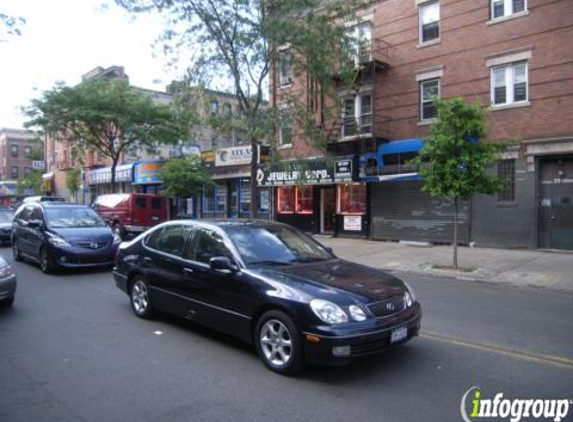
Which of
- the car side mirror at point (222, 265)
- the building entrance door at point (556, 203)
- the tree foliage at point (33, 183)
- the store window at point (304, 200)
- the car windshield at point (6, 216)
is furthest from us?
the tree foliage at point (33, 183)

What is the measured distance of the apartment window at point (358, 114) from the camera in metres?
19.1

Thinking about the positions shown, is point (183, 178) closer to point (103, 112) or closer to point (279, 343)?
point (103, 112)

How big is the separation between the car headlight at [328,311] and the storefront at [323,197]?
13.5m

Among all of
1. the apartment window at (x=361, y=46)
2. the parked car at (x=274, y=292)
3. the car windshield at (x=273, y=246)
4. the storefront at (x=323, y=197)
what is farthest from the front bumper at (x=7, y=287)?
the storefront at (x=323, y=197)

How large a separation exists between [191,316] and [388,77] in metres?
15.2

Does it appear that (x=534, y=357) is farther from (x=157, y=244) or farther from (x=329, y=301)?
(x=157, y=244)

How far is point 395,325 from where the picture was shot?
15.1ft

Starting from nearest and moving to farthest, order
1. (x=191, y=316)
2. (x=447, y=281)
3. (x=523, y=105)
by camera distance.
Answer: (x=191, y=316), (x=447, y=281), (x=523, y=105)

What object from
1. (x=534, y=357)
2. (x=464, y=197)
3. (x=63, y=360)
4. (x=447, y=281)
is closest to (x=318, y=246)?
(x=534, y=357)

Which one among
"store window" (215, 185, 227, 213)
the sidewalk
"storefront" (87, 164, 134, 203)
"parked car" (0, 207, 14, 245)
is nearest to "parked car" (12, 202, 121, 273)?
"parked car" (0, 207, 14, 245)

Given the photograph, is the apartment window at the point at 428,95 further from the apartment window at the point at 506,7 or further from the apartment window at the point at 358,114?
the apartment window at the point at 506,7

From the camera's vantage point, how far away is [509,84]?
15508 mm

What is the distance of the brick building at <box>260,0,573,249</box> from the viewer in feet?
48.0

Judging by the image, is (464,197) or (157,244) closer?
(157,244)
